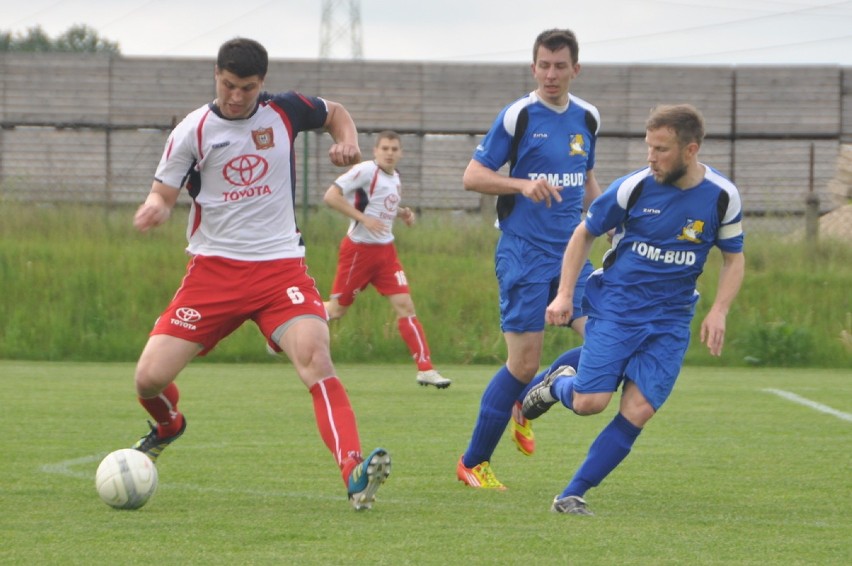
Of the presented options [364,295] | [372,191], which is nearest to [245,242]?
[372,191]

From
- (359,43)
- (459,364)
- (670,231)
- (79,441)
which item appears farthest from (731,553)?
(359,43)

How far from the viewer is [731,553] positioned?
4.96m

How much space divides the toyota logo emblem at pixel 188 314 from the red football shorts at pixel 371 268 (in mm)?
6763

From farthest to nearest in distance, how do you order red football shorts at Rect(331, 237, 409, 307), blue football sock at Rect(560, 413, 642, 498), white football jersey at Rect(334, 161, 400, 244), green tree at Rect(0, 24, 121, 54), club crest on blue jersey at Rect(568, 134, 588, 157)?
green tree at Rect(0, 24, 121, 54)
white football jersey at Rect(334, 161, 400, 244)
red football shorts at Rect(331, 237, 409, 307)
club crest on blue jersey at Rect(568, 134, 588, 157)
blue football sock at Rect(560, 413, 642, 498)

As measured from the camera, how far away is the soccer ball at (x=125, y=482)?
5793 mm

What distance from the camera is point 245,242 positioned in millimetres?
6145

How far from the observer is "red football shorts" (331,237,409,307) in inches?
508

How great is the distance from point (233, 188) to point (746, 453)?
354 cm

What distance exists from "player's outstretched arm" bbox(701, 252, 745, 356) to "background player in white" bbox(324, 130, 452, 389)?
20.6ft

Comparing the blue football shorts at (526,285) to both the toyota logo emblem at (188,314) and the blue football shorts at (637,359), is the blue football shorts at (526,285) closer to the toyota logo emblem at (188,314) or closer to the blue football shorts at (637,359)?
the blue football shorts at (637,359)

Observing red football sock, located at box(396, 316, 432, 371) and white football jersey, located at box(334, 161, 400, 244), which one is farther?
white football jersey, located at box(334, 161, 400, 244)

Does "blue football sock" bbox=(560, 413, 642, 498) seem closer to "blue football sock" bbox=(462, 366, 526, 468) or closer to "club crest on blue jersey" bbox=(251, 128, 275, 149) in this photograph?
"blue football sock" bbox=(462, 366, 526, 468)

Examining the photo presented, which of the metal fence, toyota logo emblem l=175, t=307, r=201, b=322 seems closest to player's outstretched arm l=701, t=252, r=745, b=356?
toyota logo emblem l=175, t=307, r=201, b=322

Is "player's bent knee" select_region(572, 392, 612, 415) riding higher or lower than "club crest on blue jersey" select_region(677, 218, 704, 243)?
lower
